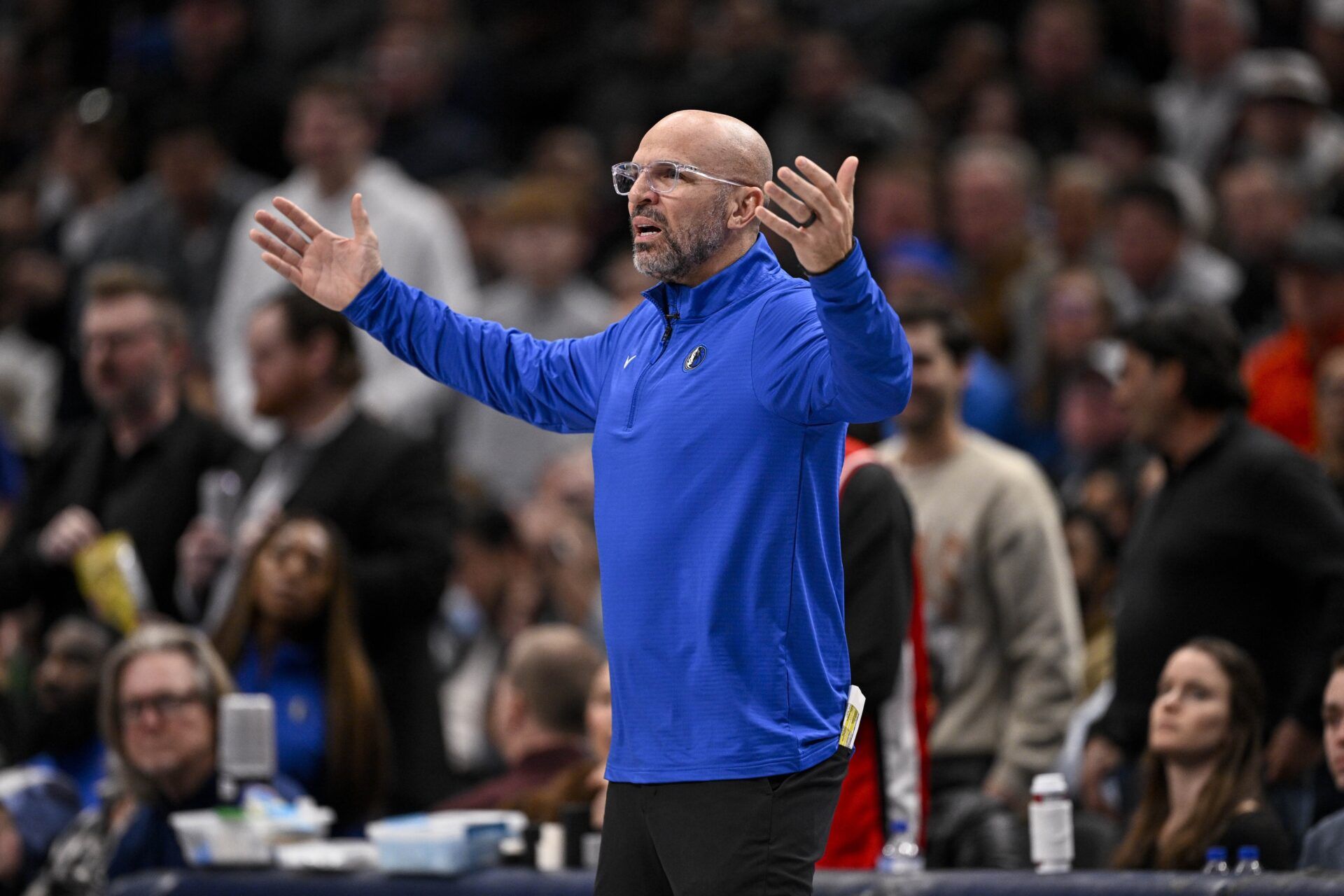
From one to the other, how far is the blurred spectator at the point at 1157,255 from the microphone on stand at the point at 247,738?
3975 millimetres

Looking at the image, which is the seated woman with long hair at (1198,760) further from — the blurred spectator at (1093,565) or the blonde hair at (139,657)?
the blonde hair at (139,657)

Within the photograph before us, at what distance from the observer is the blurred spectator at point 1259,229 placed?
7504 mm

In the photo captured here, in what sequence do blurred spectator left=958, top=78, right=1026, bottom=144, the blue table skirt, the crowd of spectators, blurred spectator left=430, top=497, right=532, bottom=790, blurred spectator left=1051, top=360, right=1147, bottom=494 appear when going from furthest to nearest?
blurred spectator left=958, top=78, right=1026, bottom=144 → blurred spectator left=430, top=497, right=532, bottom=790 → blurred spectator left=1051, top=360, right=1147, bottom=494 → the crowd of spectators → the blue table skirt

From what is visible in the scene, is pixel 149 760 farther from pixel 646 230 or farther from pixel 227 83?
pixel 227 83

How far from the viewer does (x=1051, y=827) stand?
460cm

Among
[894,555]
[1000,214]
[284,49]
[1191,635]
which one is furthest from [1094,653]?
[284,49]

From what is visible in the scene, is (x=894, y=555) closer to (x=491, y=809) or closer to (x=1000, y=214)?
(x=491, y=809)

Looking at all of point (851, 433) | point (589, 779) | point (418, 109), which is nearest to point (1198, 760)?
point (851, 433)

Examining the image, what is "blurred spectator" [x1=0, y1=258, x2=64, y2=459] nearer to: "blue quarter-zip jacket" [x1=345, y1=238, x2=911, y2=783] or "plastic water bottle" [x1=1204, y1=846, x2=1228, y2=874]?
"plastic water bottle" [x1=1204, y1=846, x2=1228, y2=874]

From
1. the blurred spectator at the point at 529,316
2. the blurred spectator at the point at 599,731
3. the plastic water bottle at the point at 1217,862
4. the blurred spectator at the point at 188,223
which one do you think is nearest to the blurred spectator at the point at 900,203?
the blurred spectator at the point at 529,316

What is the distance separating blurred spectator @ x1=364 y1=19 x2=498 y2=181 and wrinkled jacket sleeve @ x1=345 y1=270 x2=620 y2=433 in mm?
7576

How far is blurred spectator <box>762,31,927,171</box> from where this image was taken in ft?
31.6

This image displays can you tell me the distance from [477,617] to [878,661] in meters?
3.79

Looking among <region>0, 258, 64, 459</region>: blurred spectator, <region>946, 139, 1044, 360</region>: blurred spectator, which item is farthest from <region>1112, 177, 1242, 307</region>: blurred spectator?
<region>0, 258, 64, 459</region>: blurred spectator
